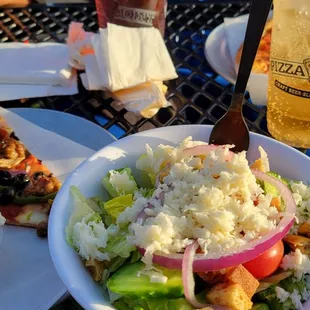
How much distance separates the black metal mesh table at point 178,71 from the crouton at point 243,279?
2.00ft

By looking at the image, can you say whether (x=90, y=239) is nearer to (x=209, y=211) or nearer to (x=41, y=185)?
(x=209, y=211)

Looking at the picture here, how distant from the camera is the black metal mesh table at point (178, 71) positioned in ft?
4.43

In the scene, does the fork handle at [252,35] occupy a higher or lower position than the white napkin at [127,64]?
higher

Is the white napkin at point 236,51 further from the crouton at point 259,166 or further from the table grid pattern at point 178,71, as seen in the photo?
the crouton at point 259,166

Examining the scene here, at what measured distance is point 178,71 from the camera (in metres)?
1.52

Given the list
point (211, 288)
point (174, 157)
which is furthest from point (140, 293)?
point (174, 157)

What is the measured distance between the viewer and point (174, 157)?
0.89 metres

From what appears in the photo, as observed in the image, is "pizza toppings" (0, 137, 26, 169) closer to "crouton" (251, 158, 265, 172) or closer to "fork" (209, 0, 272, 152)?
"fork" (209, 0, 272, 152)

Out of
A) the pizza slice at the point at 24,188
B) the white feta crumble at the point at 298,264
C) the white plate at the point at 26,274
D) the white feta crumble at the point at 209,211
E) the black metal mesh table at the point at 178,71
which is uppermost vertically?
the white feta crumble at the point at 209,211

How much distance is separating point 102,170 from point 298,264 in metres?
0.38

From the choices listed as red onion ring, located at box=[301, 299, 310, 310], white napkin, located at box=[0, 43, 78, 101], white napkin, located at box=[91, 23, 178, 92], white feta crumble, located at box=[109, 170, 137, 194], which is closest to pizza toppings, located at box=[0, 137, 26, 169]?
white napkin, located at box=[0, 43, 78, 101]

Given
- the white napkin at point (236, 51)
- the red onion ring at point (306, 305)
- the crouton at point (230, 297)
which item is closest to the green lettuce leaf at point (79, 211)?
the crouton at point (230, 297)

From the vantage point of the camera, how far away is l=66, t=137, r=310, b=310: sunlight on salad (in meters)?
0.73

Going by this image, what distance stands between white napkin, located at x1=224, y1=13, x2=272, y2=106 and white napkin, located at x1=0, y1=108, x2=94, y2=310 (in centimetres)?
47
